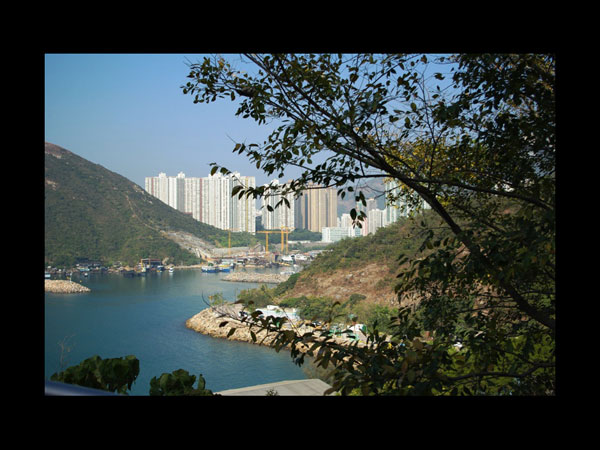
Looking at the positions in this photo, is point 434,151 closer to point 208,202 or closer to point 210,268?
point 210,268

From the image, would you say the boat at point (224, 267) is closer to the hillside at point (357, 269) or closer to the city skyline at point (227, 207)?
the city skyline at point (227, 207)

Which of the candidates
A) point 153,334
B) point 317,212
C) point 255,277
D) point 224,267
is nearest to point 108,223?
point 224,267

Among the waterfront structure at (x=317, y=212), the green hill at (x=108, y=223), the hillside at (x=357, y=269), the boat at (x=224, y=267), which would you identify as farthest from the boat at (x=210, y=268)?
the hillside at (x=357, y=269)

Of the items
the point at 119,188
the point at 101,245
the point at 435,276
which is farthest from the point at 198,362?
the point at 119,188

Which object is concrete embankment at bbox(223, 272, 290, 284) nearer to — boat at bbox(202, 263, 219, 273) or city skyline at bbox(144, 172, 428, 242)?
boat at bbox(202, 263, 219, 273)

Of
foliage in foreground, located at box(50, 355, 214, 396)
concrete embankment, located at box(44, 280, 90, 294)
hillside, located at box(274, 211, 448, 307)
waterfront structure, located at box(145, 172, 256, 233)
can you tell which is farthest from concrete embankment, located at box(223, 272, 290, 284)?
foliage in foreground, located at box(50, 355, 214, 396)
